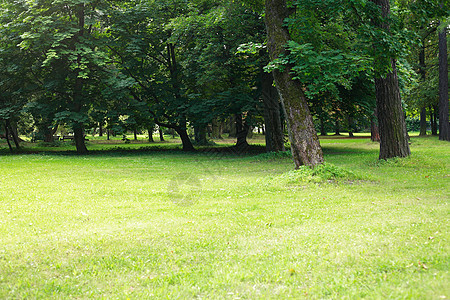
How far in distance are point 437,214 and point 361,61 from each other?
17.7 feet

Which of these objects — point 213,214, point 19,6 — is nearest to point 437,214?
point 213,214

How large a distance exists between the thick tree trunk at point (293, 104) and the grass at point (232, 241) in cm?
96

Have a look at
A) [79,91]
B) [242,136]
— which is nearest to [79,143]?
[79,91]

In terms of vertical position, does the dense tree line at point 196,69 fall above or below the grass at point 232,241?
above

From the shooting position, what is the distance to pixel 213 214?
675cm

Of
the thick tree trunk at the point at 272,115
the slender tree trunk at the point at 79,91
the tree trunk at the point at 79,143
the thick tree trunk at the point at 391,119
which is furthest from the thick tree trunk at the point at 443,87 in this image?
the tree trunk at the point at 79,143

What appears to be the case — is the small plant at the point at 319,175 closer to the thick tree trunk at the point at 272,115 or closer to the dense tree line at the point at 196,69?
the dense tree line at the point at 196,69

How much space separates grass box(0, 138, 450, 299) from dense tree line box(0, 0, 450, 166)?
3.24 meters

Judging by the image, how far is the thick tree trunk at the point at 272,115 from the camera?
1858 centimetres

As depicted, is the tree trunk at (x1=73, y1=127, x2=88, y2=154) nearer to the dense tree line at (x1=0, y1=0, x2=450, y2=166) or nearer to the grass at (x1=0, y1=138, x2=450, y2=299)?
the dense tree line at (x1=0, y1=0, x2=450, y2=166)

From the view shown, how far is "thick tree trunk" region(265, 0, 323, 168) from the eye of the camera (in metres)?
10.3

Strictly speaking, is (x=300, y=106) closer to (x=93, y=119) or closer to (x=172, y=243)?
(x=172, y=243)

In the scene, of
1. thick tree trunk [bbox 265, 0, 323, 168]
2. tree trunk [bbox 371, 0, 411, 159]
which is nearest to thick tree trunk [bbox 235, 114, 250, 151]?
tree trunk [bbox 371, 0, 411, 159]

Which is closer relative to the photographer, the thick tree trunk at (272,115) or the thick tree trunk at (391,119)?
the thick tree trunk at (391,119)
